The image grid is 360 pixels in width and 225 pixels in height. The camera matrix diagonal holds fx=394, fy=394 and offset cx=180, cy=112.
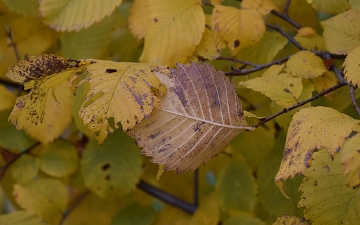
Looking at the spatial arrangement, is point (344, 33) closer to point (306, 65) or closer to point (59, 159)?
point (306, 65)

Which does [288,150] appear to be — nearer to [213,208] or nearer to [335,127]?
[335,127]

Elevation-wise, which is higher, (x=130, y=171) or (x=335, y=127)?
(x=335, y=127)

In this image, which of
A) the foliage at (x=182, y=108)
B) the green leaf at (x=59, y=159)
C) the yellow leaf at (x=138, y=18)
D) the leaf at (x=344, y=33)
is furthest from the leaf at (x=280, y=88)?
the green leaf at (x=59, y=159)

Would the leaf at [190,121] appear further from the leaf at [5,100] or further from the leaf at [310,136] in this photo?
the leaf at [5,100]

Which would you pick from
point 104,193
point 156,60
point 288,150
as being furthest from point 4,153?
point 288,150

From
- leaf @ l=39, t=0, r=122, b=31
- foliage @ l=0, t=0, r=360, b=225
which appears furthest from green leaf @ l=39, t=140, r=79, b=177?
leaf @ l=39, t=0, r=122, b=31

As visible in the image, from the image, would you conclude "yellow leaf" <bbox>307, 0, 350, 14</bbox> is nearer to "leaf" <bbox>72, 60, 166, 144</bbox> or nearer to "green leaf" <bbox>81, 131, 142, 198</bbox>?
"leaf" <bbox>72, 60, 166, 144</bbox>
